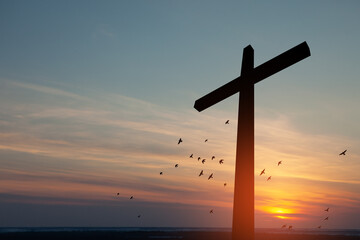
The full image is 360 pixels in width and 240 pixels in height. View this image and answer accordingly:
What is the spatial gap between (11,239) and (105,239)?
17.8 metres

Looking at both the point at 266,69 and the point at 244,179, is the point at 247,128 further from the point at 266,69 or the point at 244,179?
the point at 266,69

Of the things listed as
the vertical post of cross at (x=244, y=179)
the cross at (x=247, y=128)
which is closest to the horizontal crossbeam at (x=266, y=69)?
the cross at (x=247, y=128)

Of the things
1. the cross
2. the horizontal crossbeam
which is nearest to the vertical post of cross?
the cross

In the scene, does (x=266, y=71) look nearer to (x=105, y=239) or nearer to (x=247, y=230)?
(x=247, y=230)

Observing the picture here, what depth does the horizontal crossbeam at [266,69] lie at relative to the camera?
532 centimetres

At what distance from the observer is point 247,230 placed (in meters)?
4.88

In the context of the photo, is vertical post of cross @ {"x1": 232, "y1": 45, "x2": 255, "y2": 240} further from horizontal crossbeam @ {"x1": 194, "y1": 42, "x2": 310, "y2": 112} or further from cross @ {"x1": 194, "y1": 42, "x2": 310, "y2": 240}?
horizontal crossbeam @ {"x1": 194, "y1": 42, "x2": 310, "y2": 112}

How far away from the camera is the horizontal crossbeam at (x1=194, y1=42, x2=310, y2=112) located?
Answer: 532 centimetres

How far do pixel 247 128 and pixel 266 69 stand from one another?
967 mm

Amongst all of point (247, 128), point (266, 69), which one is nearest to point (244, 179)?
point (247, 128)

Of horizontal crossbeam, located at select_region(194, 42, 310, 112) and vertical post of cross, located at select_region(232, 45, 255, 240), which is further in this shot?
horizontal crossbeam, located at select_region(194, 42, 310, 112)

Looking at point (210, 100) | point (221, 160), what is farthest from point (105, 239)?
point (210, 100)

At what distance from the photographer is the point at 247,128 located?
513cm

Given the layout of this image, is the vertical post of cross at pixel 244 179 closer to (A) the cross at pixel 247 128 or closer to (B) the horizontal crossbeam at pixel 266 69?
(A) the cross at pixel 247 128
